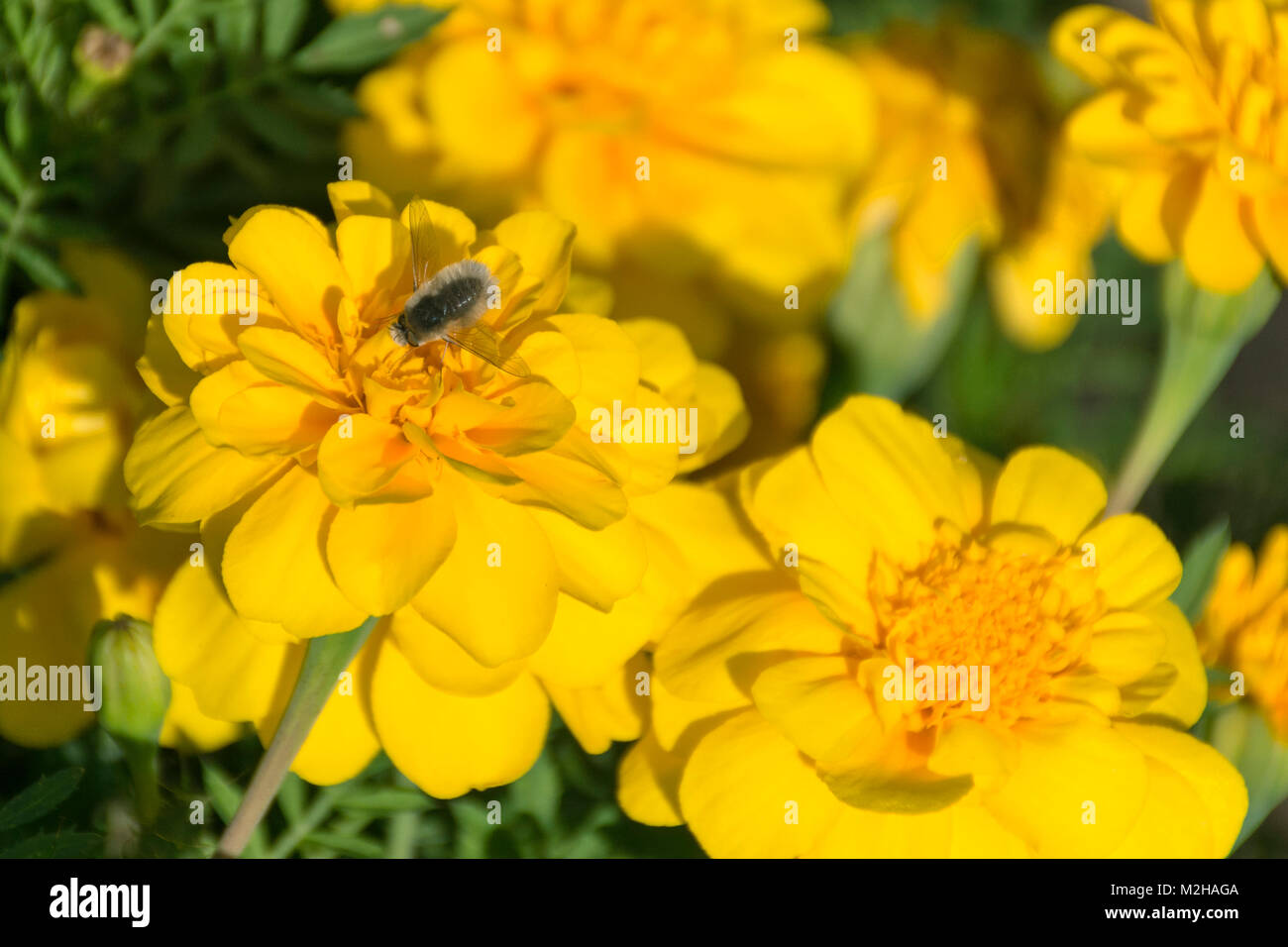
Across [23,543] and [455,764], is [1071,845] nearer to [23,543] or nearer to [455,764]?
[455,764]

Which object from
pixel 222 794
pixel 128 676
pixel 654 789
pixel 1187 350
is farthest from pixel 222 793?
pixel 1187 350

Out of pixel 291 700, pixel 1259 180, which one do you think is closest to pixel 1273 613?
pixel 1259 180

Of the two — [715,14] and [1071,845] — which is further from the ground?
[715,14]

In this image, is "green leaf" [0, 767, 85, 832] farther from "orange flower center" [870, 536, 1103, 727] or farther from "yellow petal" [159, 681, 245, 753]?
"orange flower center" [870, 536, 1103, 727]

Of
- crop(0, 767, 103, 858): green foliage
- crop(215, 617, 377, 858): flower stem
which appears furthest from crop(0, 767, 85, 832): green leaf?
crop(215, 617, 377, 858): flower stem

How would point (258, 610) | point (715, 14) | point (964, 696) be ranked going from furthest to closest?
point (715, 14)
point (964, 696)
point (258, 610)

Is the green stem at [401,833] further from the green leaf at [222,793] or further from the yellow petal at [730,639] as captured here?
the yellow petal at [730,639]
